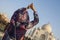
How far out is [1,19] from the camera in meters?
9.67

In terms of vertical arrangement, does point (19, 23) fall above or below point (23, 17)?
below

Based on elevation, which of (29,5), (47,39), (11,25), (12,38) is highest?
(29,5)

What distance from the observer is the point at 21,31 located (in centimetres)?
562

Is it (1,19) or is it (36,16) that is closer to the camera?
(36,16)

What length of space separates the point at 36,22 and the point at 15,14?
2.03 feet

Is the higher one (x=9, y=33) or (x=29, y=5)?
(x=29, y=5)

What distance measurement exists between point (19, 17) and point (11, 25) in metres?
0.32

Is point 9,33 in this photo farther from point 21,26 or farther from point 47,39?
point 47,39

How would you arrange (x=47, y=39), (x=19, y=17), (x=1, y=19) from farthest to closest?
1. (x=47, y=39)
2. (x=1, y=19)
3. (x=19, y=17)

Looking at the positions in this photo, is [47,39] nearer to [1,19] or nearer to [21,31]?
[1,19]

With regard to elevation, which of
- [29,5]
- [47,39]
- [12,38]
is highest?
[29,5]

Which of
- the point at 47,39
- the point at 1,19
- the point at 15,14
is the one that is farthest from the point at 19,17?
the point at 47,39

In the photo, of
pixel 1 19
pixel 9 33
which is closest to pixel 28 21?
pixel 9 33

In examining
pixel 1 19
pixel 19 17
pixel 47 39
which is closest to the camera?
pixel 19 17
